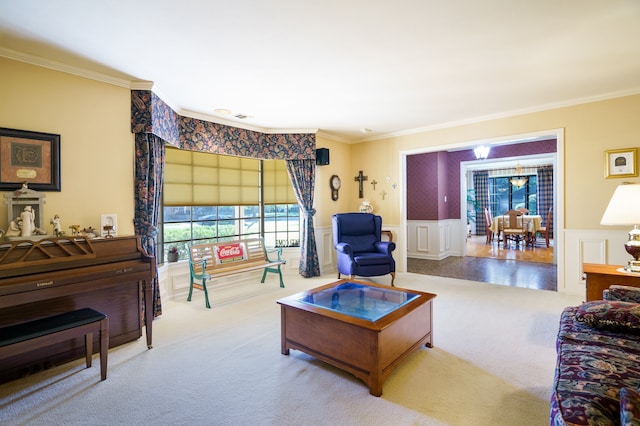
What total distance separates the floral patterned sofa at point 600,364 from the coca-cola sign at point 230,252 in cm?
372

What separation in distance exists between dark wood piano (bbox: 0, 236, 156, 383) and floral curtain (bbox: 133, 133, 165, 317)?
488 mm

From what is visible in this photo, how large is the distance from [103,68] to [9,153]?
3.43ft

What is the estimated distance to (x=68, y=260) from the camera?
2369 millimetres

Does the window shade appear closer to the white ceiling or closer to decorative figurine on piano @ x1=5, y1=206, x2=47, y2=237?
the white ceiling

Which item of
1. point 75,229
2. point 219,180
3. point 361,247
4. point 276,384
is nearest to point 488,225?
point 361,247

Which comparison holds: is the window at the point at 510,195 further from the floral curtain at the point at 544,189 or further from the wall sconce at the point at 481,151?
the wall sconce at the point at 481,151

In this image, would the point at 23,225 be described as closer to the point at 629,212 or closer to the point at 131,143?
the point at 131,143

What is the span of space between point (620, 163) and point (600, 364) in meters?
3.43

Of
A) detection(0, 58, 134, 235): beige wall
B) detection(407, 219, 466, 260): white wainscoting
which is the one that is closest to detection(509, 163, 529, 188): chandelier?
detection(407, 219, 466, 260): white wainscoting

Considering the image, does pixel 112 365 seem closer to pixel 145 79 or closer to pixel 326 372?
pixel 326 372

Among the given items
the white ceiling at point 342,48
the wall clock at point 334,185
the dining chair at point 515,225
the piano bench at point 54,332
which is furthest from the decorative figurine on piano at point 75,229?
the dining chair at point 515,225

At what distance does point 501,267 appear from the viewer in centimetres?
587

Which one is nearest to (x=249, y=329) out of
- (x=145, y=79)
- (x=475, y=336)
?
(x=475, y=336)

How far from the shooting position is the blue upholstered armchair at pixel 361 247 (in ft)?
14.6
